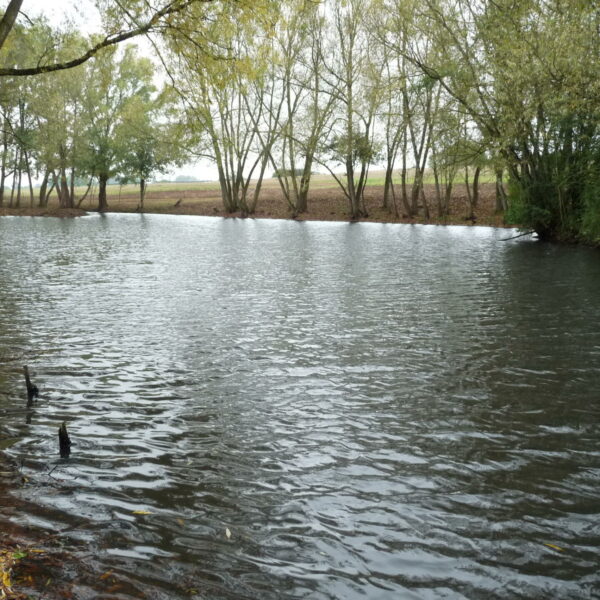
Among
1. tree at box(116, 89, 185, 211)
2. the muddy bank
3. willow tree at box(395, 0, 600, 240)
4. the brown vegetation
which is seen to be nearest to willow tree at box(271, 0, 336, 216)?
the brown vegetation

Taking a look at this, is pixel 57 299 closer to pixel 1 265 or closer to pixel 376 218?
pixel 1 265

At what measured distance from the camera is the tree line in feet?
49.0

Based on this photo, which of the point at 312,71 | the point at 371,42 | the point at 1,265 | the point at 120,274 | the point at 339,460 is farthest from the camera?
the point at 312,71

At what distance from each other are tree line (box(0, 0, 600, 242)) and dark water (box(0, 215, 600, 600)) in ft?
20.3

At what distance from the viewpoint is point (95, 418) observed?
7766 millimetres

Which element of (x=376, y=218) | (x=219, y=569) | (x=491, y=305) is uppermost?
(x=376, y=218)

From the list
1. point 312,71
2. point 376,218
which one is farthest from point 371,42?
point 376,218

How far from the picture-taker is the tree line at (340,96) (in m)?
14.9

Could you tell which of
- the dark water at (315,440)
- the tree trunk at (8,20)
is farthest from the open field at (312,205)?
the tree trunk at (8,20)

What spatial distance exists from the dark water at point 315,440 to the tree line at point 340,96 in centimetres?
618

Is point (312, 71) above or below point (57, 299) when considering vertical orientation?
above

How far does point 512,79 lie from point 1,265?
23469 mm

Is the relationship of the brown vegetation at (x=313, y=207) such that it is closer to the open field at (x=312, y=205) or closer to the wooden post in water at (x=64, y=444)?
the open field at (x=312, y=205)

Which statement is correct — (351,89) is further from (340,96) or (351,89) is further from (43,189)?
(43,189)
